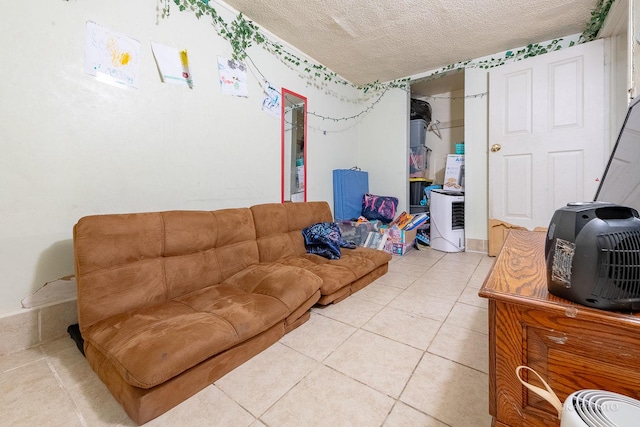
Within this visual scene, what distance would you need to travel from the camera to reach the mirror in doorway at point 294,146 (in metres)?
2.59

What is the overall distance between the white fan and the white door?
2827 mm

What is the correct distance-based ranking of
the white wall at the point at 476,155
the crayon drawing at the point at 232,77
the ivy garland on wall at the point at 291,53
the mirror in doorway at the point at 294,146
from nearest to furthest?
the ivy garland on wall at the point at 291,53, the crayon drawing at the point at 232,77, the mirror in doorway at the point at 294,146, the white wall at the point at 476,155

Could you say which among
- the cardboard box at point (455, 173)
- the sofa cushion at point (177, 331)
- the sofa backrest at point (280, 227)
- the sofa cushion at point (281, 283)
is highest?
the cardboard box at point (455, 173)

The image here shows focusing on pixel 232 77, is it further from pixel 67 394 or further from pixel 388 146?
pixel 388 146

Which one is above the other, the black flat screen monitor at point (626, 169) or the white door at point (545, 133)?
the white door at point (545, 133)

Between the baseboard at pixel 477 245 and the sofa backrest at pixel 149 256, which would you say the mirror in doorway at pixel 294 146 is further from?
the baseboard at pixel 477 245

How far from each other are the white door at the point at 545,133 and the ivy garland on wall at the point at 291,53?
148 millimetres

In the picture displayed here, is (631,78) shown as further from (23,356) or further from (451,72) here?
(23,356)

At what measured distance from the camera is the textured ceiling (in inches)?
82.2

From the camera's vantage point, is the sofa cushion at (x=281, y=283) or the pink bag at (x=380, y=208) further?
the pink bag at (x=380, y=208)

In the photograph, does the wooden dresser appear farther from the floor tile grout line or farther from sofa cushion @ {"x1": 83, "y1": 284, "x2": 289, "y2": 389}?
the floor tile grout line

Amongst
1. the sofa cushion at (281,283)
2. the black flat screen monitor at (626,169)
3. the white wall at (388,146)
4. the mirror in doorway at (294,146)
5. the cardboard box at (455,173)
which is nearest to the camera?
the black flat screen monitor at (626,169)

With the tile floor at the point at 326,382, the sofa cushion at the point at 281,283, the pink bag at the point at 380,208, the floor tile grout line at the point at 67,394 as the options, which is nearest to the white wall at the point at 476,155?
the pink bag at the point at 380,208

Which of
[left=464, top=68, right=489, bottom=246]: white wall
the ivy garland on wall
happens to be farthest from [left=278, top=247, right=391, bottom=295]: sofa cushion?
the ivy garland on wall
